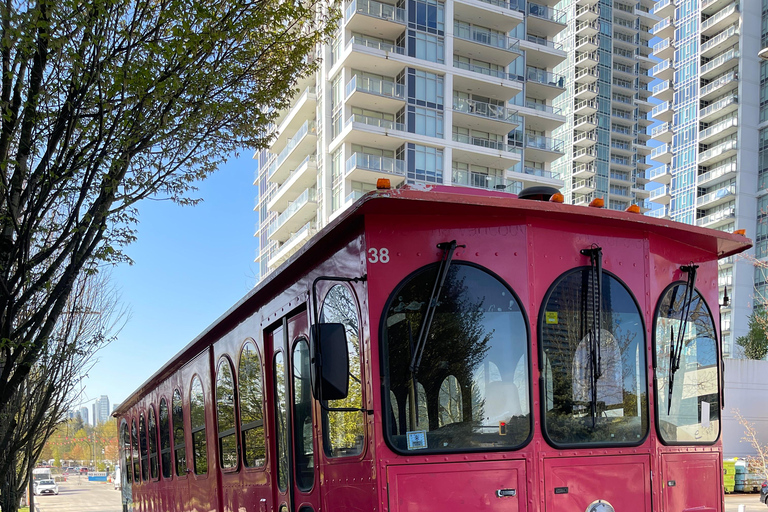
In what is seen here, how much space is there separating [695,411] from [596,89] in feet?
269

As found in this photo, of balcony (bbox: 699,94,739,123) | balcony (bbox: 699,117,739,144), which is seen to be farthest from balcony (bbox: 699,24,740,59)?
balcony (bbox: 699,117,739,144)

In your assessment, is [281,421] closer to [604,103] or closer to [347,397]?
[347,397]

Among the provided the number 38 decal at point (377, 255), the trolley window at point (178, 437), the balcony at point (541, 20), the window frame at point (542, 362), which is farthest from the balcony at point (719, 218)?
the number 38 decal at point (377, 255)

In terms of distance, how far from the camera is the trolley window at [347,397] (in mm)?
4106

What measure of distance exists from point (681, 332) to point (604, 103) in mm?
82541

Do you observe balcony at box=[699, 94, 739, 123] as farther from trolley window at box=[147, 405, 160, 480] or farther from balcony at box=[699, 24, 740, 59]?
trolley window at box=[147, 405, 160, 480]

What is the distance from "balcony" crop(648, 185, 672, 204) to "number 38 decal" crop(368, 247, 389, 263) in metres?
79.2

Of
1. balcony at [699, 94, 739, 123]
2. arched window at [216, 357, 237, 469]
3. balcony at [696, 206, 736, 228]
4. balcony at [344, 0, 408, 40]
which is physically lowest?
arched window at [216, 357, 237, 469]

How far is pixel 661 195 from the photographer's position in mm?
79750

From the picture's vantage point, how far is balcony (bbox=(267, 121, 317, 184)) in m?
50.1

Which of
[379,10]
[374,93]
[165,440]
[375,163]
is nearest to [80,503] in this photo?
[375,163]

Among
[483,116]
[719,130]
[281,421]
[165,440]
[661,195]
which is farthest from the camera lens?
[661,195]

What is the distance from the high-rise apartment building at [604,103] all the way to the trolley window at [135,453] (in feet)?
229

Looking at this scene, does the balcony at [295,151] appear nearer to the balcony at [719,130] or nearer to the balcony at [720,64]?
the balcony at [719,130]
